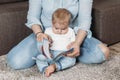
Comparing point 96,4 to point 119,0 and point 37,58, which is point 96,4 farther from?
point 37,58

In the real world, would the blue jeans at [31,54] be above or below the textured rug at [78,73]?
above

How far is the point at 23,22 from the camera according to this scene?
180 cm

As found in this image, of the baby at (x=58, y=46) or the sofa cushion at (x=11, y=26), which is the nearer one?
the baby at (x=58, y=46)

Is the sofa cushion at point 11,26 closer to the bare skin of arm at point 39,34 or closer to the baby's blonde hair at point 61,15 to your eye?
the bare skin of arm at point 39,34

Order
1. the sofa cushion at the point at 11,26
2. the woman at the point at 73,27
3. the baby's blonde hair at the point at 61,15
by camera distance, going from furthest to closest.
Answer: the sofa cushion at the point at 11,26
the woman at the point at 73,27
the baby's blonde hair at the point at 61,15

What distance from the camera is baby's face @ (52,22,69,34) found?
1.51 m

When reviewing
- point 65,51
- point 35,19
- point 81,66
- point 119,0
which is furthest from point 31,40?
point 119,0

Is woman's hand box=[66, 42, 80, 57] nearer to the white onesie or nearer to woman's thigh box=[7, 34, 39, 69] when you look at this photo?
the white onesie

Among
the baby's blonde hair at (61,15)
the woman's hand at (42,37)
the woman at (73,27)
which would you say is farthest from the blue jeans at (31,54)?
the baby's blonde hair at (61,15)

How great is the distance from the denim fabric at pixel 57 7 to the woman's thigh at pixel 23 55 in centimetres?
13

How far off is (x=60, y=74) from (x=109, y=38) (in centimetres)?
56

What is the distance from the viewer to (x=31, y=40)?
166 centimetres

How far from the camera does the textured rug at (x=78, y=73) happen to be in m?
1.50

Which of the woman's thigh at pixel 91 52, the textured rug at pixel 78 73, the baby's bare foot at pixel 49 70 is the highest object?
the woman's thigh at pixel 91 52
